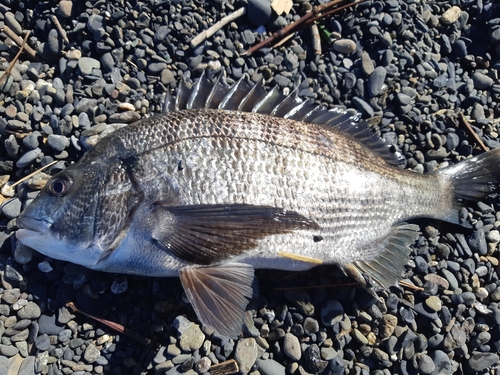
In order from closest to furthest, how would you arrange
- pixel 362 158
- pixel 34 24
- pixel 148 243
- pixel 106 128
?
1. pixel 148 243
2. pixel 362 158
3. pixel 106 128
4. pixel 34 24

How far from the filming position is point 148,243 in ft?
9.53

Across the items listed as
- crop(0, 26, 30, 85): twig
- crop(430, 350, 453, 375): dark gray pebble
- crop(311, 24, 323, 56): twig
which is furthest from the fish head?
crop(430, 350, 453, 375): dark gray pebble

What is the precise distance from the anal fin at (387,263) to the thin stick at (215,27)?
83.8 inches

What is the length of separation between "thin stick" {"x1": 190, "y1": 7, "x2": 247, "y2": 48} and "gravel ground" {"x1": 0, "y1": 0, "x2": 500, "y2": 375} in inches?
2.0

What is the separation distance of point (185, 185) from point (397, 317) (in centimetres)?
186

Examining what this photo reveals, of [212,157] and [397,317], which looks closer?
[212,157]

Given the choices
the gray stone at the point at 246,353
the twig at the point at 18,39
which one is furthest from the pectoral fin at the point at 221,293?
Result: the twig at the point at 18,39

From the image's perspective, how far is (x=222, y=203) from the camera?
292 cm

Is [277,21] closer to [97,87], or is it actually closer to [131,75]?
[131,75]

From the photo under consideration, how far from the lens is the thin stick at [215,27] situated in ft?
12.3

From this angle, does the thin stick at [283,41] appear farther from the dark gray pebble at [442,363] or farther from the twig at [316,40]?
the dark gray pebble at [442,363]

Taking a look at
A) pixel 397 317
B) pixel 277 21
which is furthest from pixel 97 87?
pixel 397 317

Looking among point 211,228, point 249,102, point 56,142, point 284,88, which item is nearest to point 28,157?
point 56,142

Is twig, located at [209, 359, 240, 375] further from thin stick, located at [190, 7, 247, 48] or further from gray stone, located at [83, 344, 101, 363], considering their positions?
thin stick, located at [190, 7, 247, 48]
